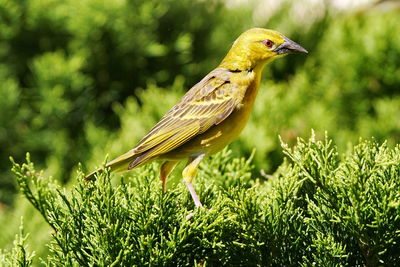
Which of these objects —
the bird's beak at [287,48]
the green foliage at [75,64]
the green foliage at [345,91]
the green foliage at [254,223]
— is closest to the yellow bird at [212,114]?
the bird's beak at [287,48]

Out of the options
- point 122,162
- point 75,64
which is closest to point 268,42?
point 122,162

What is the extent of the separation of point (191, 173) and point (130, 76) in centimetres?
277

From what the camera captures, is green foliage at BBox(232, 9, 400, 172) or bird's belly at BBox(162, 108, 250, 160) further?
green foliage at BBox(232, 9, 400, 172)

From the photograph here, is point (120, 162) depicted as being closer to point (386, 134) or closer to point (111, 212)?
point (111, 212)

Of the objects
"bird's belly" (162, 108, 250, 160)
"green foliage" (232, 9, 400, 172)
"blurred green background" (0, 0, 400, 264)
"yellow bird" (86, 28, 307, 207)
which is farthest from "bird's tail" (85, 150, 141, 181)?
"green foliage" (232, 9, 400, 172)

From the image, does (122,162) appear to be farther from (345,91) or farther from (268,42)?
(345,91)

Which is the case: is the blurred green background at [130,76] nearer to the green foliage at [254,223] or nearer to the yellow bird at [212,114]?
the yellow bird at [212,114]

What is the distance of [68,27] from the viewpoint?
199 inches

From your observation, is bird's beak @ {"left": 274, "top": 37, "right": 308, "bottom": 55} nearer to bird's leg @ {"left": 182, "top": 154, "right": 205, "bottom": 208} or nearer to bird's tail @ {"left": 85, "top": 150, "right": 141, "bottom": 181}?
bird's leg @ {"left": 182, "top": 154, "right": 205, "bottom": 208}

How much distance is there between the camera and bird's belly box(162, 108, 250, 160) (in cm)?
283

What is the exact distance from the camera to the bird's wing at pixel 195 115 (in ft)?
9.30

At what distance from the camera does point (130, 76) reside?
5273 millimetres

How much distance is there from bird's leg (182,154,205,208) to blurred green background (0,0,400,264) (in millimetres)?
1624

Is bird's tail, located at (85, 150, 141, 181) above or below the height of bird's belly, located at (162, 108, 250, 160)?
above
